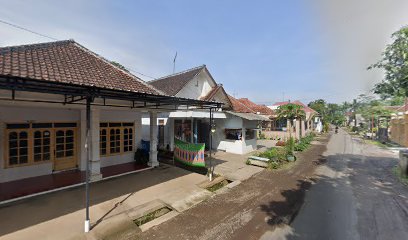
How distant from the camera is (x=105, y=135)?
10.9 m

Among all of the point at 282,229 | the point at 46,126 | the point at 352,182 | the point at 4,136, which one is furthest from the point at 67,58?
the point at 352,182

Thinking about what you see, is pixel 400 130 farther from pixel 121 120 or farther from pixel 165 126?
pixel 121 120

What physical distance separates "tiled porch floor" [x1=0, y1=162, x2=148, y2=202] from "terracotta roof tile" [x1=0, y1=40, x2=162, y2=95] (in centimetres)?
450

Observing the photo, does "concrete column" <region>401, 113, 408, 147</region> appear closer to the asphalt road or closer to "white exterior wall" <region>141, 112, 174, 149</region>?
the asphalt road

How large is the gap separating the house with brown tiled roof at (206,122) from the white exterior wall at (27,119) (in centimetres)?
659

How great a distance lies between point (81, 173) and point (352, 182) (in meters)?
13.5

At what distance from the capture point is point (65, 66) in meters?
7.60

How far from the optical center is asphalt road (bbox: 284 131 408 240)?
551cm

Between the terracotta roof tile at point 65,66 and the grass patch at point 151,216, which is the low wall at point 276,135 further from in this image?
the grass patch at point 151,216

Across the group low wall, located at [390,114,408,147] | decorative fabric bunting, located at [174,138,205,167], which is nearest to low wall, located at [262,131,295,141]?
low wall, located at [390,114,408,147]

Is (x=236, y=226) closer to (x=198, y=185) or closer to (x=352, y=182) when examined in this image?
(x=198, y=185)

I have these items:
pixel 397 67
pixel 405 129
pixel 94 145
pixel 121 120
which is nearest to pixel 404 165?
pixel 397 67

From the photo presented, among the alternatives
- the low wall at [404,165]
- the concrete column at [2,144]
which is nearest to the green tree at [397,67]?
the low wall at [404,165]

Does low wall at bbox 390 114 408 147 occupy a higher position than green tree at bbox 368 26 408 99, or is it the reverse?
green tree at bbox 368 26 408 99
